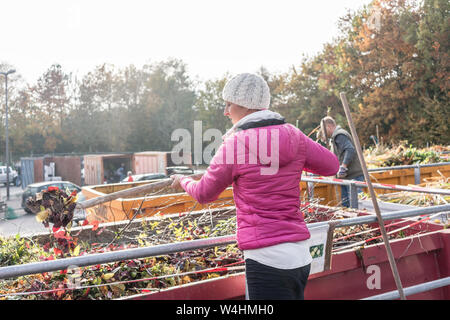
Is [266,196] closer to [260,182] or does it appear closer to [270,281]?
[260,182]

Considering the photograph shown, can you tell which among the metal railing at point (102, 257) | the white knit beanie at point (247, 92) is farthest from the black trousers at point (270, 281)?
the white knit beanie at point (247, 92)

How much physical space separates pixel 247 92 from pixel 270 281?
1.00 metres

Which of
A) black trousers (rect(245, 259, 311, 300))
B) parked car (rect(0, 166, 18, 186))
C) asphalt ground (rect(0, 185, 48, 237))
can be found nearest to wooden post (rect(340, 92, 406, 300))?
black trousers (rect(245, 259, 311, 300))

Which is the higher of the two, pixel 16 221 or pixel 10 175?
pixel 10 175

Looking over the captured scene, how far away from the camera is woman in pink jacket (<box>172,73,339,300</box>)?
203 centimetres

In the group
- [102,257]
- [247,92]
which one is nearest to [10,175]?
[102,257]

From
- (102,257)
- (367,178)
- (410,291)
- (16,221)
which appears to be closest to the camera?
(102,257)

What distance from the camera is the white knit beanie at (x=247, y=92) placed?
2174mm

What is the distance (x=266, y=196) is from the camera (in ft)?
6.70

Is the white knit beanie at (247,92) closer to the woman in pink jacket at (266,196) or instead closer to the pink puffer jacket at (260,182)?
the woman in pink jacket at (266,196)

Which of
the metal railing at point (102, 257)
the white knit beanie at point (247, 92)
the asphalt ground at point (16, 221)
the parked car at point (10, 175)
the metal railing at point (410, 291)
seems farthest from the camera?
the parked car at point (10, 175)

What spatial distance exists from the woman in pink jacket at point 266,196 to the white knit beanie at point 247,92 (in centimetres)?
9

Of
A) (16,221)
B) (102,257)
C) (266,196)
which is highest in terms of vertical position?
(266,196)
